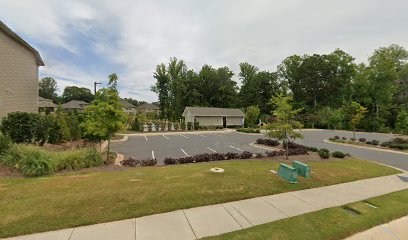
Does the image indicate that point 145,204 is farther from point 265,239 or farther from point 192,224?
point 265,239

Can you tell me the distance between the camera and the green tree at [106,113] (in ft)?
33.9

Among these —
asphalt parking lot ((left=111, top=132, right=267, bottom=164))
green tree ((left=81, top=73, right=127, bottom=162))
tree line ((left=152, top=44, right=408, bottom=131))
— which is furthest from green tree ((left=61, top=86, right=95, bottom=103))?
green tree ((left=81, top=73, right=127, bottom=162))

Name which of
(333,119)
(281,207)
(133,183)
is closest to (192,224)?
(281,207)

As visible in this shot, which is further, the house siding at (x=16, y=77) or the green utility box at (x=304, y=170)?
the house siding at (x=16, y=77)

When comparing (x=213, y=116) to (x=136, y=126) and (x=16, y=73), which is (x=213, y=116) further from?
(x=16, y=73)

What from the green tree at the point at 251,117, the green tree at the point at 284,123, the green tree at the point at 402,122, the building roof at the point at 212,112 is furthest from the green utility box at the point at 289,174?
the green tree at the point at 402,122

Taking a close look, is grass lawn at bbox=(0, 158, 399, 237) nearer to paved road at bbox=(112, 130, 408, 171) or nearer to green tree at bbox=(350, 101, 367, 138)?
paved road at bbox=(112, 130, 408, 171)

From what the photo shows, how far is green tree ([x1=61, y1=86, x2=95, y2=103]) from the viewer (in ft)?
329

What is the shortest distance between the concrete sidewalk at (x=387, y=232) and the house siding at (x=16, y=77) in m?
19.1

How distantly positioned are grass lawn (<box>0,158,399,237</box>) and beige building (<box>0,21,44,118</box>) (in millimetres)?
9836

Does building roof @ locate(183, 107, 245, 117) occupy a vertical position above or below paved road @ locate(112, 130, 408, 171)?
above

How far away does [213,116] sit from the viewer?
4106cm

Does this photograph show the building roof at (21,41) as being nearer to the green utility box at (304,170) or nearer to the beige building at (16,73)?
the beige building at (16,73)

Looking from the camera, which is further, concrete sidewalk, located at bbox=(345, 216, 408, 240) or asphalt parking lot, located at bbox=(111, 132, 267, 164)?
asphalt parking lot, located at bbox=(111, 132, 267, 164)
